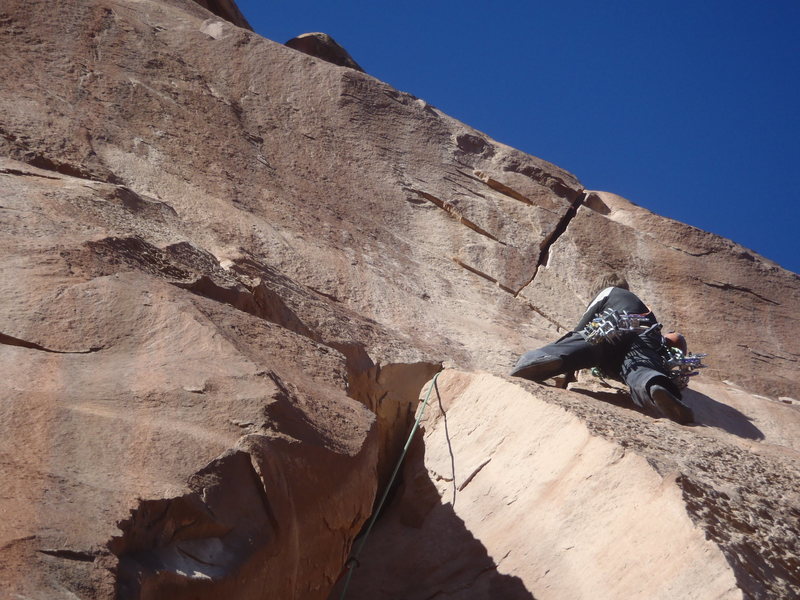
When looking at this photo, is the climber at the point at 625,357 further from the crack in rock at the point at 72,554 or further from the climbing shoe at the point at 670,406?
the crack in rock at the point at 72,554

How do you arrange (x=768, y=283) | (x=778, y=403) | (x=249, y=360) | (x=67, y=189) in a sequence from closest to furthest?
1. (x=249, y=360)
2. (x=67, y=189)
3. (x=778, y=403)
4. (x=768, y=283)

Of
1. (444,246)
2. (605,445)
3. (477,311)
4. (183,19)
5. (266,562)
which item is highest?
(183,19)

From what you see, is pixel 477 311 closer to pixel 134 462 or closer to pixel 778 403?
pixel 778 403

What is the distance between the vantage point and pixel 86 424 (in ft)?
9.38

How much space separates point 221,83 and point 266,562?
234 inches

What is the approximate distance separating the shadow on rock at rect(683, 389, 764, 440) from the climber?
1.02 feet

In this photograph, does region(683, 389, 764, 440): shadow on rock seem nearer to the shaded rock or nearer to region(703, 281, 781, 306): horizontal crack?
region(703, 281, 781, 306): horizontal crack

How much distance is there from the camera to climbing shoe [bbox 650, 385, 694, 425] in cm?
548

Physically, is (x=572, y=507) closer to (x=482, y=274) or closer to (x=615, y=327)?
(x=615, y=327)

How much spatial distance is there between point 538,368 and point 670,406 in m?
0.84

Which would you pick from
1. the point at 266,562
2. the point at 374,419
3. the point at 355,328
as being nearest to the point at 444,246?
the point at 355,328

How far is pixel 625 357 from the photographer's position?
6.04 meters

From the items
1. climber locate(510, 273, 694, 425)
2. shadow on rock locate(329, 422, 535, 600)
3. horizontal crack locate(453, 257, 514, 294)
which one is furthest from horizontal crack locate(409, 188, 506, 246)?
shadow on rock locate(329, 422, 535, 600)

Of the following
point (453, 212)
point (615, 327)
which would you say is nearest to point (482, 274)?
point (453, 212)
